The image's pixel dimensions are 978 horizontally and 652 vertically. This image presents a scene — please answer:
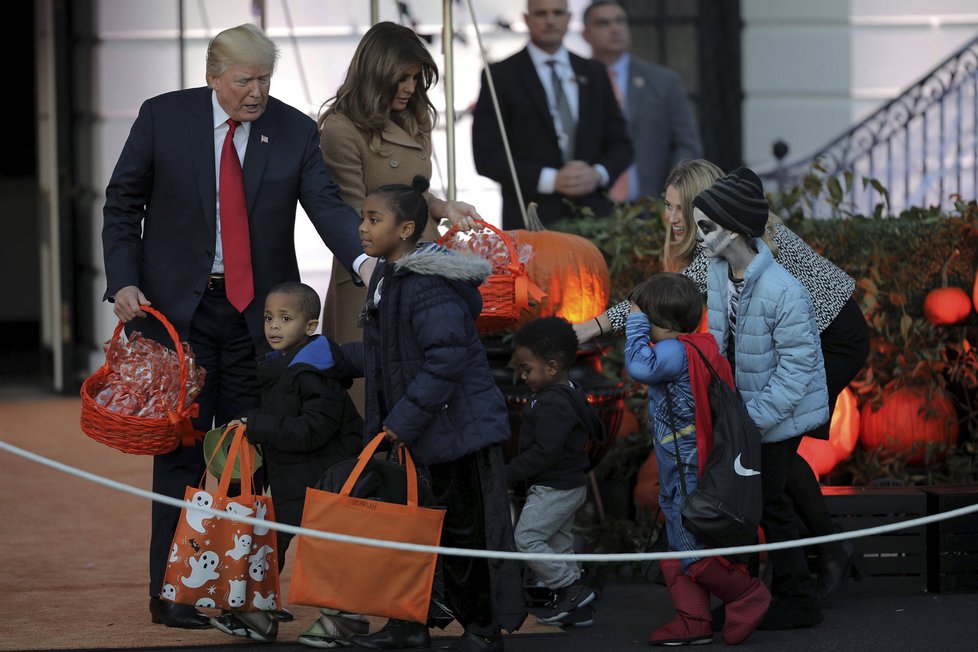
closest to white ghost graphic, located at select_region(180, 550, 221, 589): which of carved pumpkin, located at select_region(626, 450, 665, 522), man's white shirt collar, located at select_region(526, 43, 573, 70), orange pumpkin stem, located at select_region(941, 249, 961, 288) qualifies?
carved pumpkin, located at select_region(626, 450, 665, 522)

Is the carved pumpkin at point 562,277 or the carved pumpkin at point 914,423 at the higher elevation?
the carved pumpkin at point 562,277

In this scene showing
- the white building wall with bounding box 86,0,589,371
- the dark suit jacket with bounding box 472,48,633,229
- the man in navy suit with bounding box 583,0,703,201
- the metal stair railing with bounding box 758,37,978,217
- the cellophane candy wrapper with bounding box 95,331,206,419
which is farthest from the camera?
the metal stair railing with bounding box 758,37,978,217

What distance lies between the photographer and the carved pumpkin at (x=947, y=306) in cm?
660

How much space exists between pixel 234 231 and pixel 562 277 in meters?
1.38

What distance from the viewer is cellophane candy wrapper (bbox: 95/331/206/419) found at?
492 cm

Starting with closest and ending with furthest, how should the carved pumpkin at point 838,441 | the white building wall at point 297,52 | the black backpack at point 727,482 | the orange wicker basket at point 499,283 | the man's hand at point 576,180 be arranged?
1. the black backpack at point 727,482
2. the orange wicker basket at point 499,283
3. the carved pumpkin at point 838,441
4. the man's hand at point 576,180
5. the white building wall at point 297,52

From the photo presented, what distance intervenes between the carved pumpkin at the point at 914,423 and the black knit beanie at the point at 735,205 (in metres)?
1.90

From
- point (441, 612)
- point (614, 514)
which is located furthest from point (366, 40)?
point (614, 514)

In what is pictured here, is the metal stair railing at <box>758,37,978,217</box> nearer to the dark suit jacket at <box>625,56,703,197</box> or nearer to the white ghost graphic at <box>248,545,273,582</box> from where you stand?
the dark suit jacket at <box>625,56,703,197</box>

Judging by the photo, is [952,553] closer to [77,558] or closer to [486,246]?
[486,246]

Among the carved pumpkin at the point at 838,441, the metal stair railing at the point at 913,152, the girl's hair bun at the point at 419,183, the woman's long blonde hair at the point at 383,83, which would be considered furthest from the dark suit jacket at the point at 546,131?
the girl's hair bun at the point at 419,183

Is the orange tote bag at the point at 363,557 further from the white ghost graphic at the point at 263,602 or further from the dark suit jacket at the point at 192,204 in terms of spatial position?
the dark suit jacket at the point at 192,204

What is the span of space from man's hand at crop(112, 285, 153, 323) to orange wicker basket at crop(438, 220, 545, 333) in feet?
3.49

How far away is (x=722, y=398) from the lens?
16.1 feet
